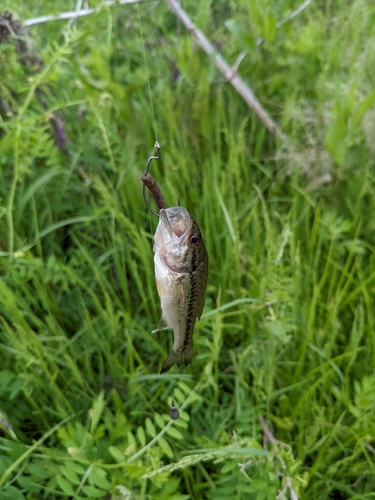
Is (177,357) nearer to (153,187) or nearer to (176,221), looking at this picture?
(176,221)

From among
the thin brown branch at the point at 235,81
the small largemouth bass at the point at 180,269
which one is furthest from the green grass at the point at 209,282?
the small largemouth bass at the point at 180,269

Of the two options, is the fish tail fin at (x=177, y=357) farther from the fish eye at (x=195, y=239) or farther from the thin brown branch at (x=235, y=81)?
the thin brown branch at (x=235, y=81)

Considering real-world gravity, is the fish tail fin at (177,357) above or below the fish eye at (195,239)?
below

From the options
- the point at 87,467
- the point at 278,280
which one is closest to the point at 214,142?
the point at 278,280

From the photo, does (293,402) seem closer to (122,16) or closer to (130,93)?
(130,93)

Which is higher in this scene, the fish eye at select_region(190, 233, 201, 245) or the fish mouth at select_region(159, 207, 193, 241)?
the fish mouth at select_region(159, 207, 193, 241)

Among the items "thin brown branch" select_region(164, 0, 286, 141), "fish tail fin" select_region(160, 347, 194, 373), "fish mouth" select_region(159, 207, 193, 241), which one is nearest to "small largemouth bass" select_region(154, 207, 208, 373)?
"fish mouth" select_region(159, 207, 193, 241)

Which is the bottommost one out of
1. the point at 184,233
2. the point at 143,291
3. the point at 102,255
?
the point at 143,291

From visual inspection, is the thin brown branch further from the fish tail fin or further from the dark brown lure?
the dark brown lure
